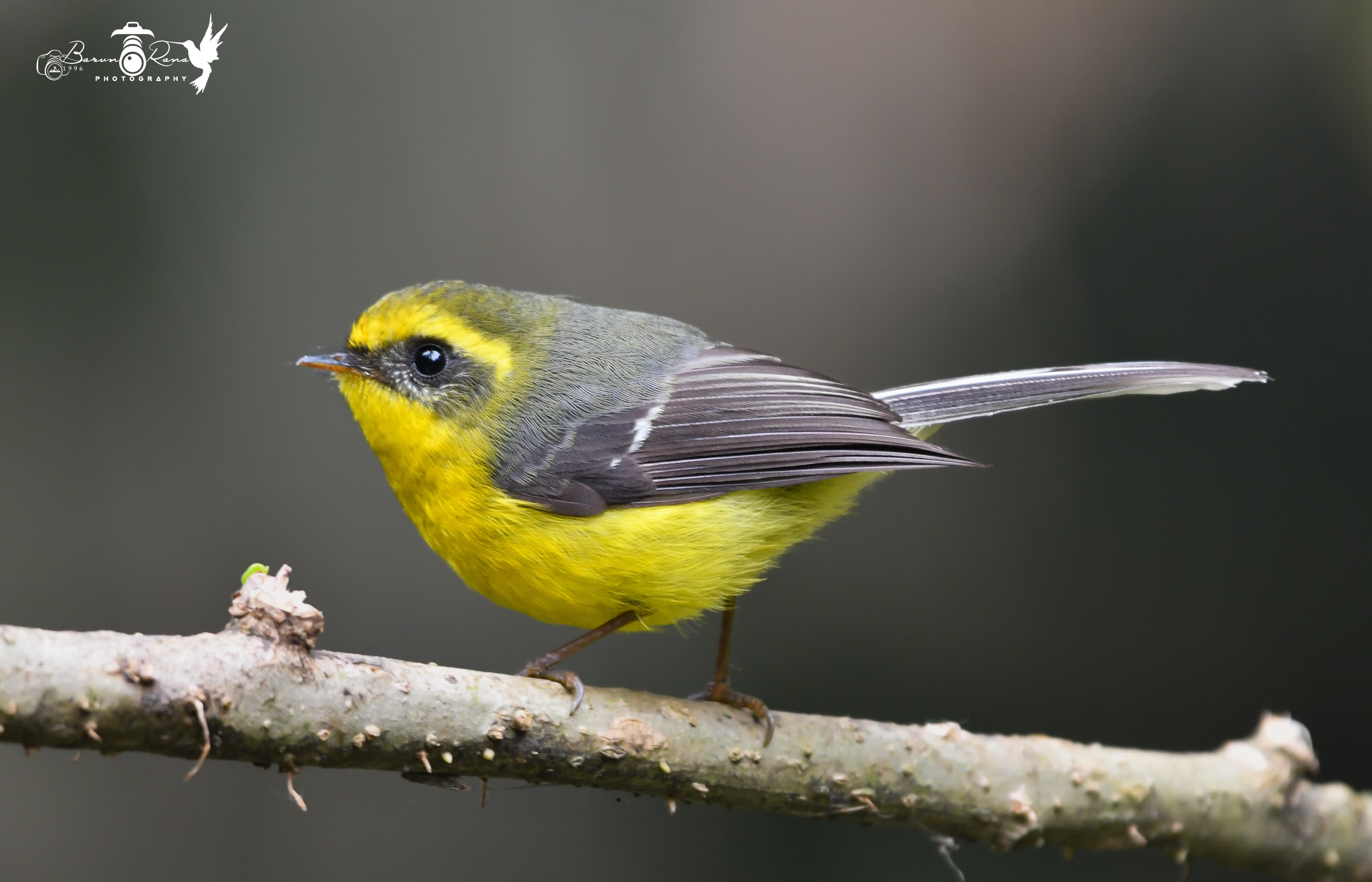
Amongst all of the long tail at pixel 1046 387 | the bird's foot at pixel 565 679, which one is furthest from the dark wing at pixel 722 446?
the bird's foot at pixel 565 679

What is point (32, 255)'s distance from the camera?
16.0 feet

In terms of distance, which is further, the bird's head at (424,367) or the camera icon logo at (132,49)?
the camera icon logo at (132,49)

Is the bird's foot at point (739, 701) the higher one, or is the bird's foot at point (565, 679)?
the bird's foot at point (565, 679)

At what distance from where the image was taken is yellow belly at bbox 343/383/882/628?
3.05 m

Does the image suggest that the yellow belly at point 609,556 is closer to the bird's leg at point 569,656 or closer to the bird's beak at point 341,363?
the bird's leg at point 569,656

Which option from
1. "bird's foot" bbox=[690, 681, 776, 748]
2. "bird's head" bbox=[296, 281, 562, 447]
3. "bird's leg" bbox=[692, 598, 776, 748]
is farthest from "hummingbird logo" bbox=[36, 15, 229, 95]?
"bird's foot" bbox=[690, 681, 776, 748]

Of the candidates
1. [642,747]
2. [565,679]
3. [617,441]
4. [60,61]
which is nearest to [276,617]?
[565,679]

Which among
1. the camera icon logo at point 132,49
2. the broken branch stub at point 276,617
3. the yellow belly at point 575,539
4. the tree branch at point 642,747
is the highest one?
the camera icon logo at point 132,49

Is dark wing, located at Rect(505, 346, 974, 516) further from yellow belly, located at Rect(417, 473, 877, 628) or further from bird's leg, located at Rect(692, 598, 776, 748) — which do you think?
bird's leg, located at Rect(692, 598, 776, 748)

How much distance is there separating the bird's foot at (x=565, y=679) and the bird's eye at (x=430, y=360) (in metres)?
1.00

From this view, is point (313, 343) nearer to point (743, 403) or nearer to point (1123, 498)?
point (743, 403)

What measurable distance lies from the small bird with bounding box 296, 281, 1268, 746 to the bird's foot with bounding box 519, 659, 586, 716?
2 centimetres

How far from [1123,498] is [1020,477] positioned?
50cm

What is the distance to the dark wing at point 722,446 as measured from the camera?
3.13 m
